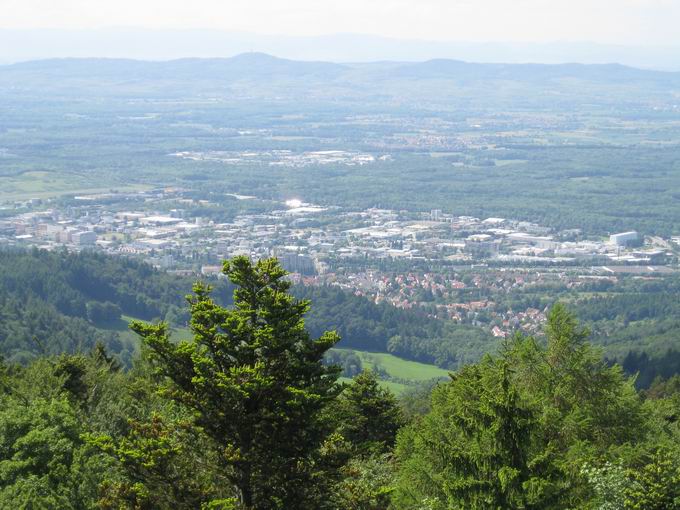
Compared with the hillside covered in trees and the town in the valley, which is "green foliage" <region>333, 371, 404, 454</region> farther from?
the town in the valley

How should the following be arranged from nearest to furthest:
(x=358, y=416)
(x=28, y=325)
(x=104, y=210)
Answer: (x=358, y=416) < (x=28, y=325) < (x=104, y=210)

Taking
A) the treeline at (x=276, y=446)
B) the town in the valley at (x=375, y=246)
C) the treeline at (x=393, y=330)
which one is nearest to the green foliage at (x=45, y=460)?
the treeline at (x=276, y=446)

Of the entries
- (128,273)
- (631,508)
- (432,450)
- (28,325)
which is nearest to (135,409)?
(432,450)

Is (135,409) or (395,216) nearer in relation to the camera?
(135,409)

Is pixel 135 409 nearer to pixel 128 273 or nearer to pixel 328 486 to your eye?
pixel 328 486

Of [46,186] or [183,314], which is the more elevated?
[183,314]

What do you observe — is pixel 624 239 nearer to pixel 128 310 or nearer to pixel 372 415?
pixel 128 310

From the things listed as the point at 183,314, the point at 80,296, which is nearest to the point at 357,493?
the point at 183,314

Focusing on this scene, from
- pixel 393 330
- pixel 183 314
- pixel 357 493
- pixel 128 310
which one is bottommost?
pixel 393 330
